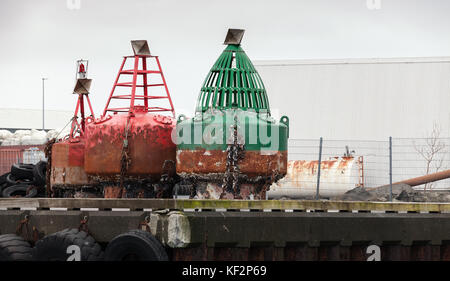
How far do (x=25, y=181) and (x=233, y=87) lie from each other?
7.57m

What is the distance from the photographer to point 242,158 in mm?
13219

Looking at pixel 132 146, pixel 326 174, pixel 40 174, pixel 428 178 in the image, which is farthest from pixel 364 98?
pixel 132 146

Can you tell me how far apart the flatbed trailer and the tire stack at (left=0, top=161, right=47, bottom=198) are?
5205mm

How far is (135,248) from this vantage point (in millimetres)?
11148

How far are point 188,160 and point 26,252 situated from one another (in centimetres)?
331

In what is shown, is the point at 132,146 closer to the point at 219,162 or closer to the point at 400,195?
the point at 219,162

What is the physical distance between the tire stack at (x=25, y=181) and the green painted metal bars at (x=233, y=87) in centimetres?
529

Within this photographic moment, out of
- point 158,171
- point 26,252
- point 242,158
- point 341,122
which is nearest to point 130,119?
point 158,171

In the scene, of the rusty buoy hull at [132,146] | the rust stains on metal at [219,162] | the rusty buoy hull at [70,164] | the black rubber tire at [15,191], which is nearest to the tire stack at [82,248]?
the rust stains on metal at [219,162]

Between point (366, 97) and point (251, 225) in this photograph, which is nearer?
point (251, 225)

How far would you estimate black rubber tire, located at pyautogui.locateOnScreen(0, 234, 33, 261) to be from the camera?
37.6 ft

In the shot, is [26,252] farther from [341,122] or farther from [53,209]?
[341,122]

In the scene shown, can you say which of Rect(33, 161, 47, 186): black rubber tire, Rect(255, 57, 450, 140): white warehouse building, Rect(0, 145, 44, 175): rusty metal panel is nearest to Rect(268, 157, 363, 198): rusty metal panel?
Rect(255, 57, 450, 140): white warehouse building

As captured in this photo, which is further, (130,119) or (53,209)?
(130,119)
